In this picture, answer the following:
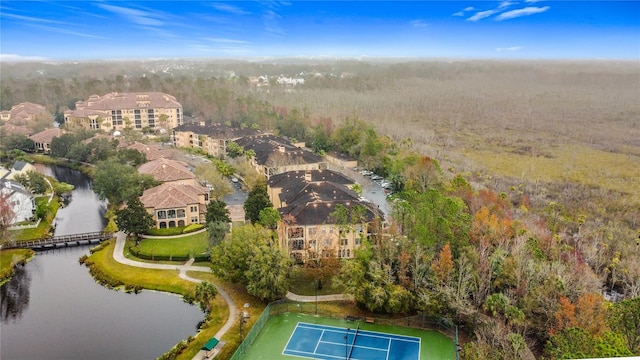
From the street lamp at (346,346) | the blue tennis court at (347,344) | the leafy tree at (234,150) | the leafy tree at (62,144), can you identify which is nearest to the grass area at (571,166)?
the leafy tree at (234,150)

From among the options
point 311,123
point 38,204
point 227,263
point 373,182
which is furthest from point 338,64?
point 227,263

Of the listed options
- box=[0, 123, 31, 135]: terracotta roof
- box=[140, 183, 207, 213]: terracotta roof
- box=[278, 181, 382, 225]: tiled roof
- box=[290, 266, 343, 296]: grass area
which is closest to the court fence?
box=[290, 266, 343, 296]: grass area

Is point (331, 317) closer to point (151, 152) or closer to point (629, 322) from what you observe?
point (629, 322)

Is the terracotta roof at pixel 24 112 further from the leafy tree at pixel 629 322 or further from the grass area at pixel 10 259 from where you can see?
the leafy tree at pixel 629 322

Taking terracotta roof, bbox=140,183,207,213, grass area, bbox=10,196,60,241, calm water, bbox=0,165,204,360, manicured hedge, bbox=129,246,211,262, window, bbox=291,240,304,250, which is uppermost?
terracotta roof, bbox=140,183,207,213

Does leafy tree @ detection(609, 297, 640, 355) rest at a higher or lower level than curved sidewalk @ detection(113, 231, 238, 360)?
higher

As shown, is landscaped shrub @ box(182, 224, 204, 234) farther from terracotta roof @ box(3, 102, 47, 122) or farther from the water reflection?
terracotta roof @ box(3, 102, 47, 122)
